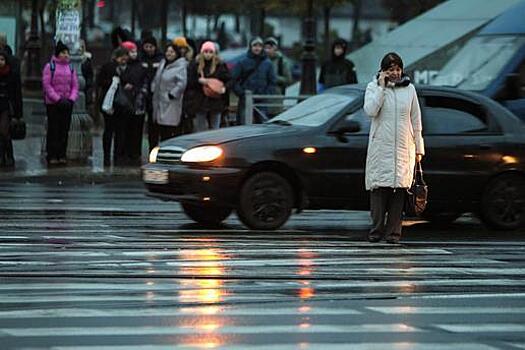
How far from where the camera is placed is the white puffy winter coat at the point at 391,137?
1385 cm

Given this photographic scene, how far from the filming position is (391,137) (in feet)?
45.6

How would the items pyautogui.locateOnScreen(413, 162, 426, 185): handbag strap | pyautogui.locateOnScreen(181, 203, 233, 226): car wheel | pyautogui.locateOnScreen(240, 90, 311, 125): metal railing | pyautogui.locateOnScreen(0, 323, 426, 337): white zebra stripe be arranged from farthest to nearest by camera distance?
pyautogui.locateOnScreen(240, 90, 311, 125): metal railing
pyautogui.locateOnScreen(181, 203, 233, 226): car wheel
pyautogui.locateOnScreen(413, 162, 426, 185): handbag strap
pyautogui.locateOnScreen(0, 323, 426, 337): white zebra stripe

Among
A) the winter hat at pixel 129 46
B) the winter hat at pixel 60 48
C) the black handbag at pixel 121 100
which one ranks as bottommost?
the black handbag at pixel 121 100

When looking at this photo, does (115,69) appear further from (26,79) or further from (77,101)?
(26,79)

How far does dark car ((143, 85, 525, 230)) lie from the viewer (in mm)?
14820

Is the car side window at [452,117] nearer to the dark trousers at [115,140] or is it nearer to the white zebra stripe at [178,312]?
the white zebra stripe at [178,312]

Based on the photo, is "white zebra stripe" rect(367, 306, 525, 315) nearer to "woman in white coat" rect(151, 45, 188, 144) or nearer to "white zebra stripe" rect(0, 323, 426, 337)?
"white zebra stripe" rect(0, 323, 426, 337)

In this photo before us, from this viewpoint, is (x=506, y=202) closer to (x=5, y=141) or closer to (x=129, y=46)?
(x=129, y=46)

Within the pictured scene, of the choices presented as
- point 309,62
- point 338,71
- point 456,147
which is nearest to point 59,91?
point 338,71

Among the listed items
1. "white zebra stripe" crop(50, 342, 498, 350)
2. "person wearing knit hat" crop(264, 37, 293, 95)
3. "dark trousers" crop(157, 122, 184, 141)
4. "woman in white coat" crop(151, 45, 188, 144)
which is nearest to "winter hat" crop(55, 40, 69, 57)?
"woman in white coat" crop(151, 45, 188, 144)

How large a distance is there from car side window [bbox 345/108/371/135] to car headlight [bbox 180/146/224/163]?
1.40 metres

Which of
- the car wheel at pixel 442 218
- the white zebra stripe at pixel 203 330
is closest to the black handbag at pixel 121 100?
the car wheel at pixel 442 218

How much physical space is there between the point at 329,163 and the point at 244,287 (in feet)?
13.9

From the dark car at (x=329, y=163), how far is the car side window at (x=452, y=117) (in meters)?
0.01
